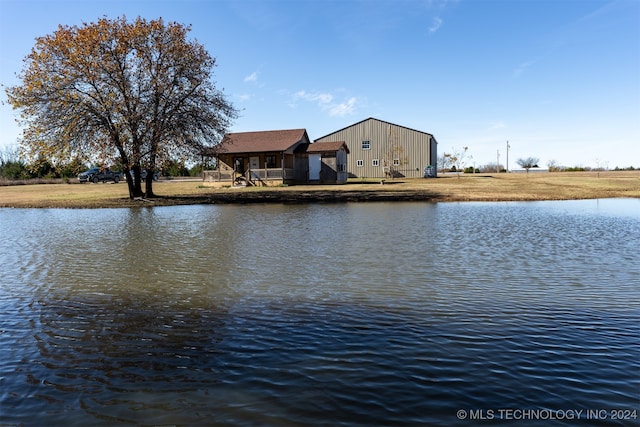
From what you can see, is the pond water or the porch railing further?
the porch railing

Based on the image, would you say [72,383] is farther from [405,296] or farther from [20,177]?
[20,177]

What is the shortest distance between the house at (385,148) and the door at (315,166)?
10402 millimetres

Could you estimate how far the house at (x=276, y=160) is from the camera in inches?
1726

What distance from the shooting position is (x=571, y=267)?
975 centimetres

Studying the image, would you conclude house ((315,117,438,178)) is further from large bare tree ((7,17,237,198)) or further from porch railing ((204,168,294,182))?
large bare tree ((7,17,237,198))

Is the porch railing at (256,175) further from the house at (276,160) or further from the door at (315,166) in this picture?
the door at (315,166)

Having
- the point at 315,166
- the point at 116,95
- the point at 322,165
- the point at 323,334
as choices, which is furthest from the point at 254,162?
the point at 323,334

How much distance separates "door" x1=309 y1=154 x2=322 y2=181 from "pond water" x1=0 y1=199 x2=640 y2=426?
35.6 meters

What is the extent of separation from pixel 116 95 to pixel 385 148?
3762cm

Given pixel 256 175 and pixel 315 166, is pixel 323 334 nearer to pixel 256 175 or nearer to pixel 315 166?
pixel 256 175

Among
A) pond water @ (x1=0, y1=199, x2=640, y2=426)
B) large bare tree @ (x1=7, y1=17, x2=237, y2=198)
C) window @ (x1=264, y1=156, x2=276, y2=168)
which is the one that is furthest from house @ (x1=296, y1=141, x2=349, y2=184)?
pond water @ (x1=0, y1=199, x2=640, y2=426)

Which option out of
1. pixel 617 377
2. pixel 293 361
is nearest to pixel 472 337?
pixel 617 377

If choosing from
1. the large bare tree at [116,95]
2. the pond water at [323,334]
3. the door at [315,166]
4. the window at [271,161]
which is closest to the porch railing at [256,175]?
the window at [271,161]

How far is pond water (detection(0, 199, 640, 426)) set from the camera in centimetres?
410
